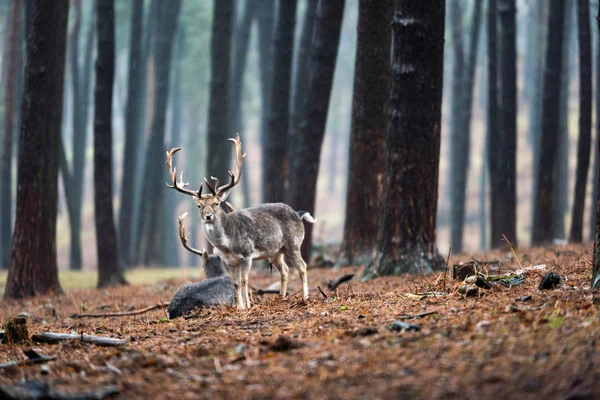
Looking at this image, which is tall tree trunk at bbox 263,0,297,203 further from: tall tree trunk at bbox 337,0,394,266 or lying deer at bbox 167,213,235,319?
lying deer at bbox 167,213,235,319

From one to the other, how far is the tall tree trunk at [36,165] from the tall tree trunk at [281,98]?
6306mm

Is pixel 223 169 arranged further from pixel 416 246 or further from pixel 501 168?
Result: pixel 416 246

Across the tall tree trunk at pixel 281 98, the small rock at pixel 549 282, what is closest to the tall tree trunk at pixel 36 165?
the tall tree trunk at pixel 281 98

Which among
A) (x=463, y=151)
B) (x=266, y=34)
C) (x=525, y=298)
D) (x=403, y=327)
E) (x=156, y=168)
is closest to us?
(x=403, y=327)

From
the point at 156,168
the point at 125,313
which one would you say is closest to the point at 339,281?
the point at 125,313

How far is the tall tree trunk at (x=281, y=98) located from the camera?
2150cm

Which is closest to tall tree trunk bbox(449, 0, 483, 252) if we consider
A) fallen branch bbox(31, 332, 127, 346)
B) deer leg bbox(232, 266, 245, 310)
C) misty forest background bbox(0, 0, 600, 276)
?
misty forest background bbox(0, 0, 600, 276)

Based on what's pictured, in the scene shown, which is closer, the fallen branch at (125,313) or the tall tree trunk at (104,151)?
the fallen branch at (125,313)

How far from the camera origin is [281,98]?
869 inches

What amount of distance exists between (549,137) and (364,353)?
17309 millimetres

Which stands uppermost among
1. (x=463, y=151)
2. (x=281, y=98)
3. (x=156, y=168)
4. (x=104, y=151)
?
(x=281, y=98)

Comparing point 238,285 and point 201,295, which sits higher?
point 238,285

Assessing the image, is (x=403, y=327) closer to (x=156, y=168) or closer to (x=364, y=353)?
(x=364, y=353)

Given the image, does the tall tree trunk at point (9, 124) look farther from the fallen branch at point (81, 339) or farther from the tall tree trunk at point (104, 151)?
the fallen branch at point (81, 339)
